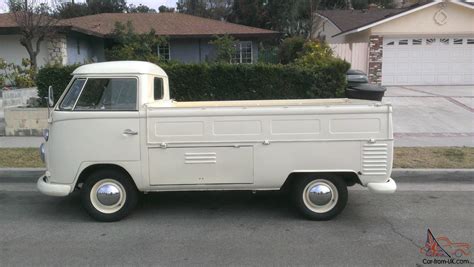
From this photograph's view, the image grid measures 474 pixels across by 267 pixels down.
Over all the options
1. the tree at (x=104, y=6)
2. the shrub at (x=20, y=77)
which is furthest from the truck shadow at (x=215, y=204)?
the tree at (x=104, y=6)

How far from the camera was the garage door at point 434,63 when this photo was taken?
72.3 feet

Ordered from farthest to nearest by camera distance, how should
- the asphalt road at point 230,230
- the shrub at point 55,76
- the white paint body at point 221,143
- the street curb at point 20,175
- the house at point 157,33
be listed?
the house at point 157,33 < the shrub at point 55,76 < the street curb at point 20,175 < the white paint body at point 221,143 < the asphalt road at point 230,230

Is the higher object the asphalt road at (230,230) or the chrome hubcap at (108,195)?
the chrome hubcap at (108,195)

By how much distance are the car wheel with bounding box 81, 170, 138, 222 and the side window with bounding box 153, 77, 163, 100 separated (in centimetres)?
113

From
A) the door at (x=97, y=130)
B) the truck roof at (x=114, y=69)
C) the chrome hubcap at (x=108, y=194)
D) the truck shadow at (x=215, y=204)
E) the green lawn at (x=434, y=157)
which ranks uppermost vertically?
the truck roof at (x=114, y=69)

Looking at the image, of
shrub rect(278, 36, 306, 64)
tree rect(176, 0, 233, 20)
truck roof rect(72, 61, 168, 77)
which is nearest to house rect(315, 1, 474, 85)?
shrub rect(278, 36, 306, 64)

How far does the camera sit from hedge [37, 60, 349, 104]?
11281mm

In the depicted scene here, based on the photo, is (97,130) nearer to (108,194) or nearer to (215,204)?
(108,194)

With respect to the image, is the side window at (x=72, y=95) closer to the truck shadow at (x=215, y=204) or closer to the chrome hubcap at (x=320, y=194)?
the truck shadow at (x=215, y=204)

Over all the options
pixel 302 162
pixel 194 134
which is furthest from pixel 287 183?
pixel 194 134

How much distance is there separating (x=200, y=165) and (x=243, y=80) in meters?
6.14

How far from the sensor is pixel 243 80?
11352 millimetres

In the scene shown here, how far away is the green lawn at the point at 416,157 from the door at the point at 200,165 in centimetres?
330

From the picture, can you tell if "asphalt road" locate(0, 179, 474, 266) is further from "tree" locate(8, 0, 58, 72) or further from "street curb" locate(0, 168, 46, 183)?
"tree" locate(8, 0, 58, 72)
